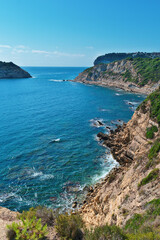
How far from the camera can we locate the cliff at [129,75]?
114 meters

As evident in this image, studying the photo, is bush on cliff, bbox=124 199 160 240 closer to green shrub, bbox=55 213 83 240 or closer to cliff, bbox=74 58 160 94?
green shrub, bbox=55 213 83 240

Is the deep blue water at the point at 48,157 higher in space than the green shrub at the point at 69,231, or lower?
lower

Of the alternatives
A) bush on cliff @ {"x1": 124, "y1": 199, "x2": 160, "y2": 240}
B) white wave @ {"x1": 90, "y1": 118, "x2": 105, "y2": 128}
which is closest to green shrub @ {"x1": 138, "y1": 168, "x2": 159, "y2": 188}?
bush on cliff @ {"x1": 124, "y1": 199, "x2": 160, "y2": 240}

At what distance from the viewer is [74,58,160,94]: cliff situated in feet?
373

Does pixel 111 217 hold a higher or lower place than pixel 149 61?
lower

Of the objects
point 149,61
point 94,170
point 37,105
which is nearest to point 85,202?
point 94,170

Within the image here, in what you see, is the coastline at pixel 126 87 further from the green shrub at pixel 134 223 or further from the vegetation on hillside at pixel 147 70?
the green shrub at pixel 134 223

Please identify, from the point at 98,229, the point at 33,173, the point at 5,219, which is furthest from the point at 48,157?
the point at 98,229

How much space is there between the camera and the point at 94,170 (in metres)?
33.7

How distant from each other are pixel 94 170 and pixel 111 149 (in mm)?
9210

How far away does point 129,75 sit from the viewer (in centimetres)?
13388

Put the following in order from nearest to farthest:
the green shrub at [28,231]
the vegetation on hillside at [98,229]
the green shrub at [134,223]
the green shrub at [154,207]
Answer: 1. the vegetation on hillside at [98,229]
2. the green shrub at [28,231]
3. the green shrub at [134,223]
4. the green shrub at [154,207]

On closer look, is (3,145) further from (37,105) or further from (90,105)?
Answer: (90,105)

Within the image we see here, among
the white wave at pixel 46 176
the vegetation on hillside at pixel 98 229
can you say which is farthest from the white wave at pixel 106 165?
the vegetation on hillside at pixel 98 229
